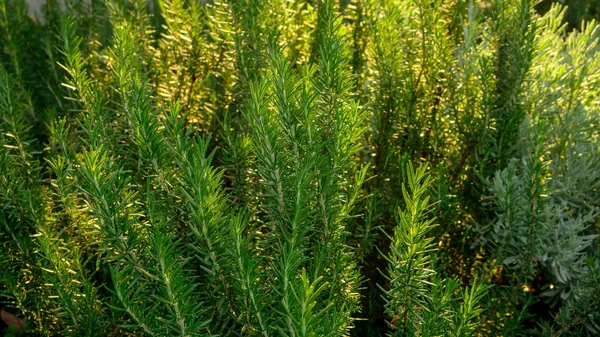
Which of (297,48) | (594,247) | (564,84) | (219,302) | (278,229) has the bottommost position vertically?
(594,247)

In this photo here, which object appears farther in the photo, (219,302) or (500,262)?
(500,262)

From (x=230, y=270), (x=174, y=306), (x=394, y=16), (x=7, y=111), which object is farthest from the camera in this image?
(x=394, y=16)

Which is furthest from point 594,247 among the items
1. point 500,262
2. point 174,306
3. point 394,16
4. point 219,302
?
point 174,306

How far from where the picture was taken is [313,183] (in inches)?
68.3

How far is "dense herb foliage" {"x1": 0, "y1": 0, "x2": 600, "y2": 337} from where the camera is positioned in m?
1.58

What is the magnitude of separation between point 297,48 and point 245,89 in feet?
1.40

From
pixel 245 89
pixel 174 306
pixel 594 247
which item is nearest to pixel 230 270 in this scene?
pixel 174 306

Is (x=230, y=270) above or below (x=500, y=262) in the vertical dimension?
above

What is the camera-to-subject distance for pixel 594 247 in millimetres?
2443

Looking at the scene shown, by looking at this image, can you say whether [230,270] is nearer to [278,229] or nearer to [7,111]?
[278,229]

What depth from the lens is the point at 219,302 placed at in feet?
5.52

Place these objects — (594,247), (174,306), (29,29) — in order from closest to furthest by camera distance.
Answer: (174,306), (594,247), (29,29)

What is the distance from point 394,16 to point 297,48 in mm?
527

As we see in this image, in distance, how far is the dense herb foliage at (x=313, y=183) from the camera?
1.58 metres
